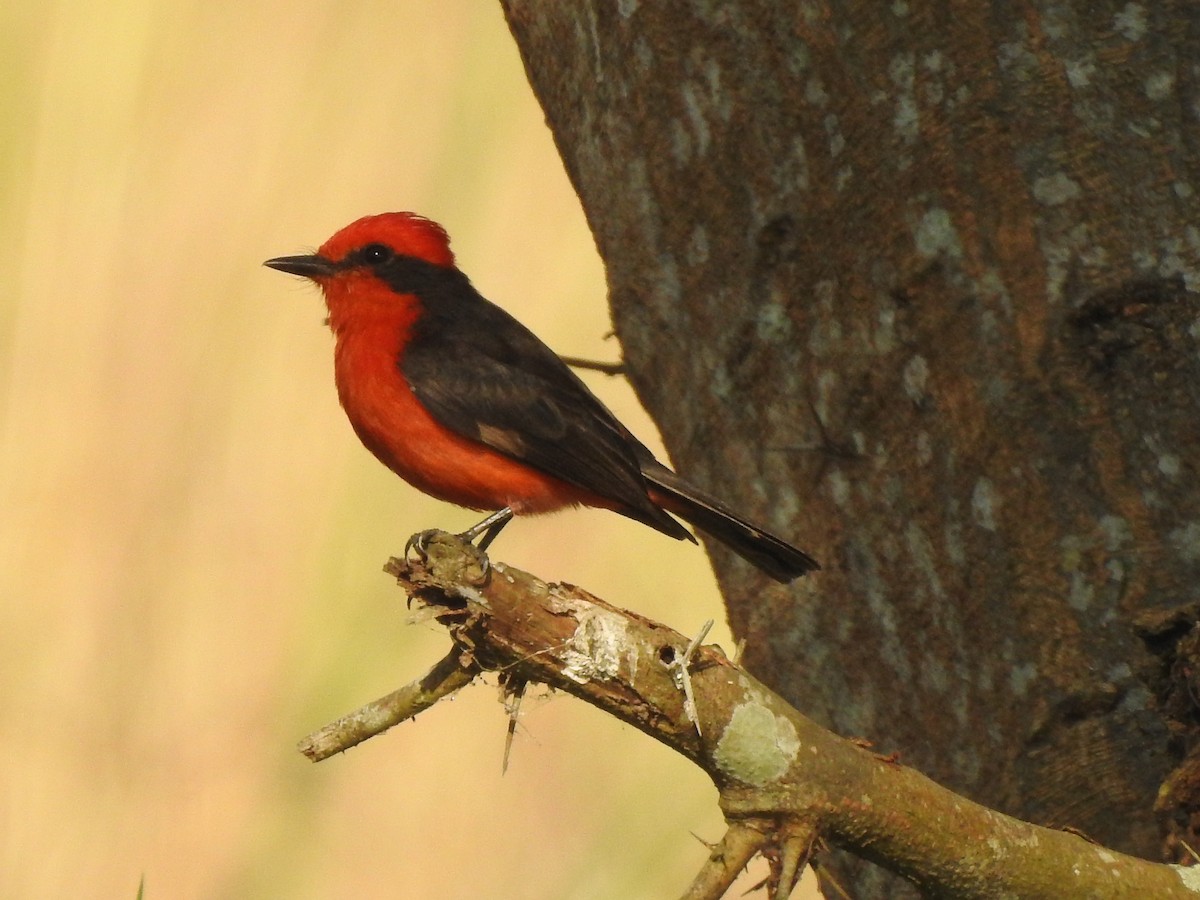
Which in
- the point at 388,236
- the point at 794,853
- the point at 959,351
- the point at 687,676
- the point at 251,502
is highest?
the point at 388,236

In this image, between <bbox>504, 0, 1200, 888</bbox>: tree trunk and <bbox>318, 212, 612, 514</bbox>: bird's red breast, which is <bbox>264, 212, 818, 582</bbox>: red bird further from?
<bbox>504, 0, 1200, 888</bbox>: tree trunk

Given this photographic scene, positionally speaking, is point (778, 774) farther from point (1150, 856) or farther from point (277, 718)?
point (277, 718)

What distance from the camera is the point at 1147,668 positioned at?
2924mm

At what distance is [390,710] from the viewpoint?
2662 mm

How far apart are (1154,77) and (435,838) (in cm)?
299

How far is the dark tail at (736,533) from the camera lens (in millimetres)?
3508

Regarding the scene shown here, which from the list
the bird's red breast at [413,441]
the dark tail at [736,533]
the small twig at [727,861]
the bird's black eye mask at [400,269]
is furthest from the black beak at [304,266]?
the small twig at [727,861]

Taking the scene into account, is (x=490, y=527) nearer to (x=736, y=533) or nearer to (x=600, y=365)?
(x=600, y=365)

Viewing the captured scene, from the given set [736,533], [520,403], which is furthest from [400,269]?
[736,533]

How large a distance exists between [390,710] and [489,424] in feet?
5.15

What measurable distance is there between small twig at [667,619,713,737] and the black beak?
2.68m

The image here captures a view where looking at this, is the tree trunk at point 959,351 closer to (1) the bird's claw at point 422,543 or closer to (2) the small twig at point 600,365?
(2) the small twig at point 600,365

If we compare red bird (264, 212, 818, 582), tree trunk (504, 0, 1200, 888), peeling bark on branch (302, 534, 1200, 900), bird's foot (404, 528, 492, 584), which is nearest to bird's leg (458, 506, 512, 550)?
red bird (264, 212, 818, 582)

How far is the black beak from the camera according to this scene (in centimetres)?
479
